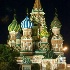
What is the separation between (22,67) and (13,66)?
6.10 feet

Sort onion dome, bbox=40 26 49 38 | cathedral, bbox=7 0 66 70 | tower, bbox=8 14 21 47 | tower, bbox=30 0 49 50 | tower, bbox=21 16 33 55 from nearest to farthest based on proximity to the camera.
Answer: cathedral, bbox=7 0 66 70, tower, bbox=21 16 33 55, tower, bbox=30 0 49 50, onion dome, bbox=40 26 49 38, tower, bbox=8 14 21 47

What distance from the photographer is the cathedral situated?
4409cm

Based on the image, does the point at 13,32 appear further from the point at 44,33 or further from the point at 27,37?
the point at 44,33

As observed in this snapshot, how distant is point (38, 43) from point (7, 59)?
564cm

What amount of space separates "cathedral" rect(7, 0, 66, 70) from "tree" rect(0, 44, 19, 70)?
816mm

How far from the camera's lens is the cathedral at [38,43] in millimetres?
44094

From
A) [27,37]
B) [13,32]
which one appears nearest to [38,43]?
[27,37]

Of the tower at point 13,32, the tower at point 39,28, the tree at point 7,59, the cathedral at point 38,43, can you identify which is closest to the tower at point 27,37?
the cathedral at point 38,43

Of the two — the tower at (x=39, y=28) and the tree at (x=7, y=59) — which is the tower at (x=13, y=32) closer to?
the tower at (x=39, y=28)

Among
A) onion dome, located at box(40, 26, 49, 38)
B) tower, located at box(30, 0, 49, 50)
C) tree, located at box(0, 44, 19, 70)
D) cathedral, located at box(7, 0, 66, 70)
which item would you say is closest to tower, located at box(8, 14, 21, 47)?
cathedral, located at box(7, 0, 66, 70)

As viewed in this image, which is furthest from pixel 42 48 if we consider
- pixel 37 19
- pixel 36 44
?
pixel 37 19

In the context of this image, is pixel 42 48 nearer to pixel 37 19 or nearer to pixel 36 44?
pixel 36 44

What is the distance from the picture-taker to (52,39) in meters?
47.3

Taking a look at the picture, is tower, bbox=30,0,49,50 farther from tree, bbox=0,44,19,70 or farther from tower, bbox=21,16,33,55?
tree, bbox=0,44,19,70
